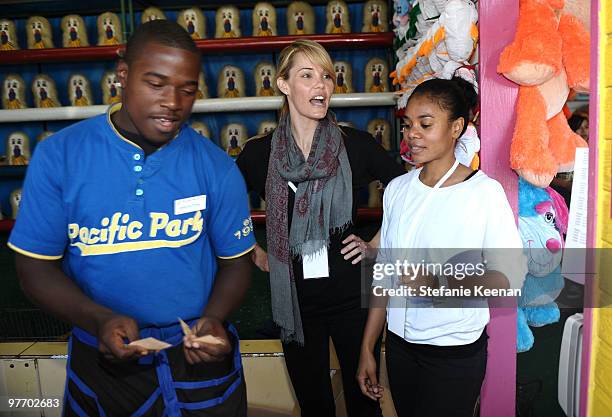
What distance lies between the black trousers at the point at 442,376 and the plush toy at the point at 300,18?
382cm

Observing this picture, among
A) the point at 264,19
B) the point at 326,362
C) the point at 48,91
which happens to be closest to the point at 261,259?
the point at 326,362

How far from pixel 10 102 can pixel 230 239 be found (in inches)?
178

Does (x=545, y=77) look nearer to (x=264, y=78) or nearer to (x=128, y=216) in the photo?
(x=128, y=216)

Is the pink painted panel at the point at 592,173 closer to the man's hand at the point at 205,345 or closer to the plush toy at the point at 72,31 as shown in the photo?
the man's hand at the point at 205,345

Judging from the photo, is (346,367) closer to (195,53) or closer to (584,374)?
(584,374)

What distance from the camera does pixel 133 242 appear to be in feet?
3.41

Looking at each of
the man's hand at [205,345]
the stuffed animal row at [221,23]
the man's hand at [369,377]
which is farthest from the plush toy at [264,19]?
the man's hand at [205,345]

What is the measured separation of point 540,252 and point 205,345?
4.10 ft

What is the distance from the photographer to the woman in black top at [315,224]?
1.66m

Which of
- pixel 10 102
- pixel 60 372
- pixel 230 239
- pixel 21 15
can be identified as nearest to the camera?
pixel 230 239

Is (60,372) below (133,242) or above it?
below

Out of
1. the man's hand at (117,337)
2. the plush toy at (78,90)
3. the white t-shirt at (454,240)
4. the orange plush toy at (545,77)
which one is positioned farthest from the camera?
the plush toy at (78,90)

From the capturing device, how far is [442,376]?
1.34 meters

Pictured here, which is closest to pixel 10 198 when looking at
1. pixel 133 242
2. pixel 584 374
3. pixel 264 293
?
pixel 264 293
